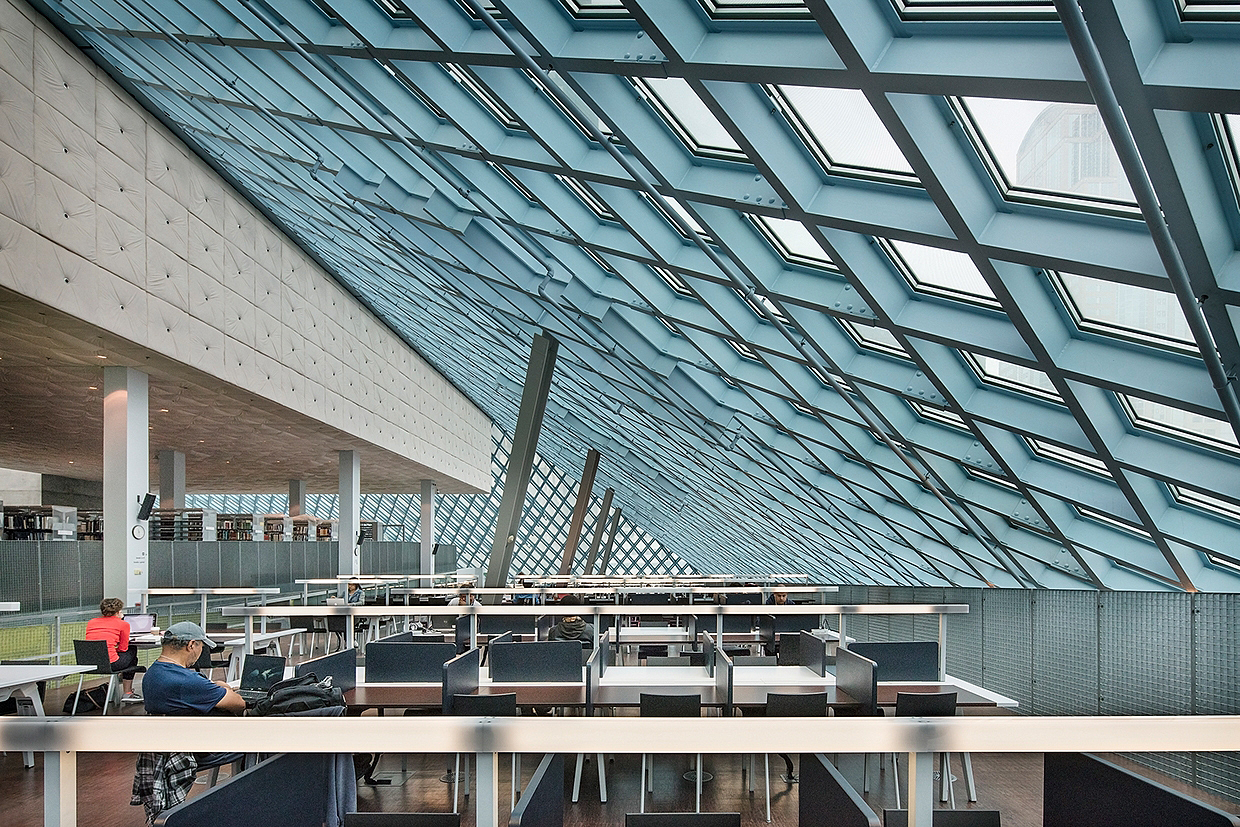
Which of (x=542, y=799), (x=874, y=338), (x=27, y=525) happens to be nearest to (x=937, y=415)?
(x=874, y=338)

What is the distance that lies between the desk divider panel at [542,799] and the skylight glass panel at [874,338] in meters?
6.51

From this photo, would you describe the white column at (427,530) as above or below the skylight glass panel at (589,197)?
below

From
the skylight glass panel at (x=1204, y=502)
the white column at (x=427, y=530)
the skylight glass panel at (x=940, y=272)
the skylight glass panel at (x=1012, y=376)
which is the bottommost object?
the white column at (x=427, y=530)

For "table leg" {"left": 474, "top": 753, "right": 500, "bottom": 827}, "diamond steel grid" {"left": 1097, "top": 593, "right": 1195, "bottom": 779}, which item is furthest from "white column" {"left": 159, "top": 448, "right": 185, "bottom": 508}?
"table leg" {"left": 474, "top": 753, "right": 500, "bottom": 827}

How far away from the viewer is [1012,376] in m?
8.55

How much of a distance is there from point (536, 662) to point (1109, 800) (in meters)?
5.51

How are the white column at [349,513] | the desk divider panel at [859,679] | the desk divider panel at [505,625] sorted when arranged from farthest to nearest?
the white column at [349,513] → the desk divider panel at [505,625] → the desk divider panel at [859,679]

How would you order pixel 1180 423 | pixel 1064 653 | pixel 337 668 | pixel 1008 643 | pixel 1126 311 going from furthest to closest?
pixel 1008 643 < pixel 1064 653 < pixel 337 668 < pixel 1180 423 < pixel 1126 311

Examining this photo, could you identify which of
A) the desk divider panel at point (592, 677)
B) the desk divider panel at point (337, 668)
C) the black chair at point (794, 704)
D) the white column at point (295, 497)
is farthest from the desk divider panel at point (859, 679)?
the white column at point (295, 497)

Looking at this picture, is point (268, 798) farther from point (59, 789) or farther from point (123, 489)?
point (123, 489)

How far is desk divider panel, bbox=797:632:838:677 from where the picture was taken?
896cm

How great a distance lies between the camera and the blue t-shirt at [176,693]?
549 centimetres

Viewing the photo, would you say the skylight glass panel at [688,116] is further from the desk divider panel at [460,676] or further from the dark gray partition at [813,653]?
the dark gray partition at [813,653]

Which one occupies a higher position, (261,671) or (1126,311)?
(1126,311)
